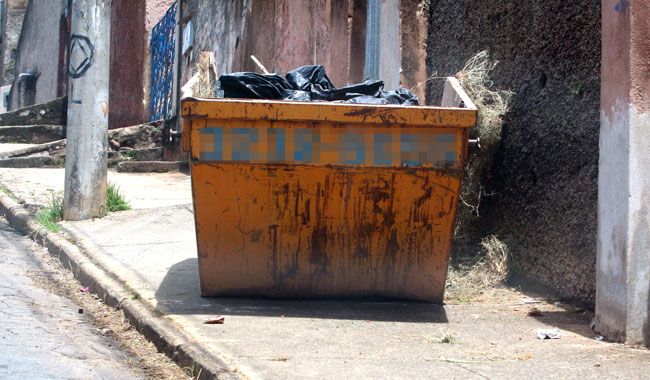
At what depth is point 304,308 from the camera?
5.23 meters

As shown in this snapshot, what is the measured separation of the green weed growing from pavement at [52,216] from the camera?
836 centimetres

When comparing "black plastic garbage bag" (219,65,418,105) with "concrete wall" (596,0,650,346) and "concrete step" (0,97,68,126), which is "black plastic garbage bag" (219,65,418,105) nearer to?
"concrete wall" (596,0,650,346)

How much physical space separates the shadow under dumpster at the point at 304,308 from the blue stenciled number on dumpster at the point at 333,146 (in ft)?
2.77

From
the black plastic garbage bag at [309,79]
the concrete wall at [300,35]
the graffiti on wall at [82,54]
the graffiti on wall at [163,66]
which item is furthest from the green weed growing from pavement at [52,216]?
the graffiti on wall at [163,66]

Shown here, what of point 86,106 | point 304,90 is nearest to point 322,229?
point 304,90

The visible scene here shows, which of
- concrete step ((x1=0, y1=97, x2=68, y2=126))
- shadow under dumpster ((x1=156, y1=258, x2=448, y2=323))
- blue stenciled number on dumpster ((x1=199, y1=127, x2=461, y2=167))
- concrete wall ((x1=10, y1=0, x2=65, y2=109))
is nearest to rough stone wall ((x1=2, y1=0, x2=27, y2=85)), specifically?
concrete wall ((x1=10, y1=0, x2=65, y2=109))

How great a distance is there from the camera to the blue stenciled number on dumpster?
4918mm

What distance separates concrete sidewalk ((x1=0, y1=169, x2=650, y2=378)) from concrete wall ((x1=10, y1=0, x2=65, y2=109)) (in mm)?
20819

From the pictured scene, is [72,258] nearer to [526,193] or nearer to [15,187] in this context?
[526,193]

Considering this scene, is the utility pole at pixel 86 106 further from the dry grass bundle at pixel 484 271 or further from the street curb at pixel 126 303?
the dry grass bundle at pixel 484 271

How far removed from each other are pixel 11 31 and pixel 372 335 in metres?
34.7

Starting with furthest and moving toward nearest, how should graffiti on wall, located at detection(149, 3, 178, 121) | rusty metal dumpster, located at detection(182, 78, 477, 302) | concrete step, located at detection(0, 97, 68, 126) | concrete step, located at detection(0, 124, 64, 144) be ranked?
concrete step, located at detection(0, 97, 68, 126), concrete step, located at detection(0, 124, 64, 144), graffiti on wall, located at detection(149, 3, 178, 121), rusty metal dumpster, located at detection(182, 78, 477, 302)

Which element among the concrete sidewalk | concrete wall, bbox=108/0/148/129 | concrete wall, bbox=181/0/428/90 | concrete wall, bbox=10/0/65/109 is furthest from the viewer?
concrete wall, bbox=10/0/65/109

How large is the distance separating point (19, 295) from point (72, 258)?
120 cm
